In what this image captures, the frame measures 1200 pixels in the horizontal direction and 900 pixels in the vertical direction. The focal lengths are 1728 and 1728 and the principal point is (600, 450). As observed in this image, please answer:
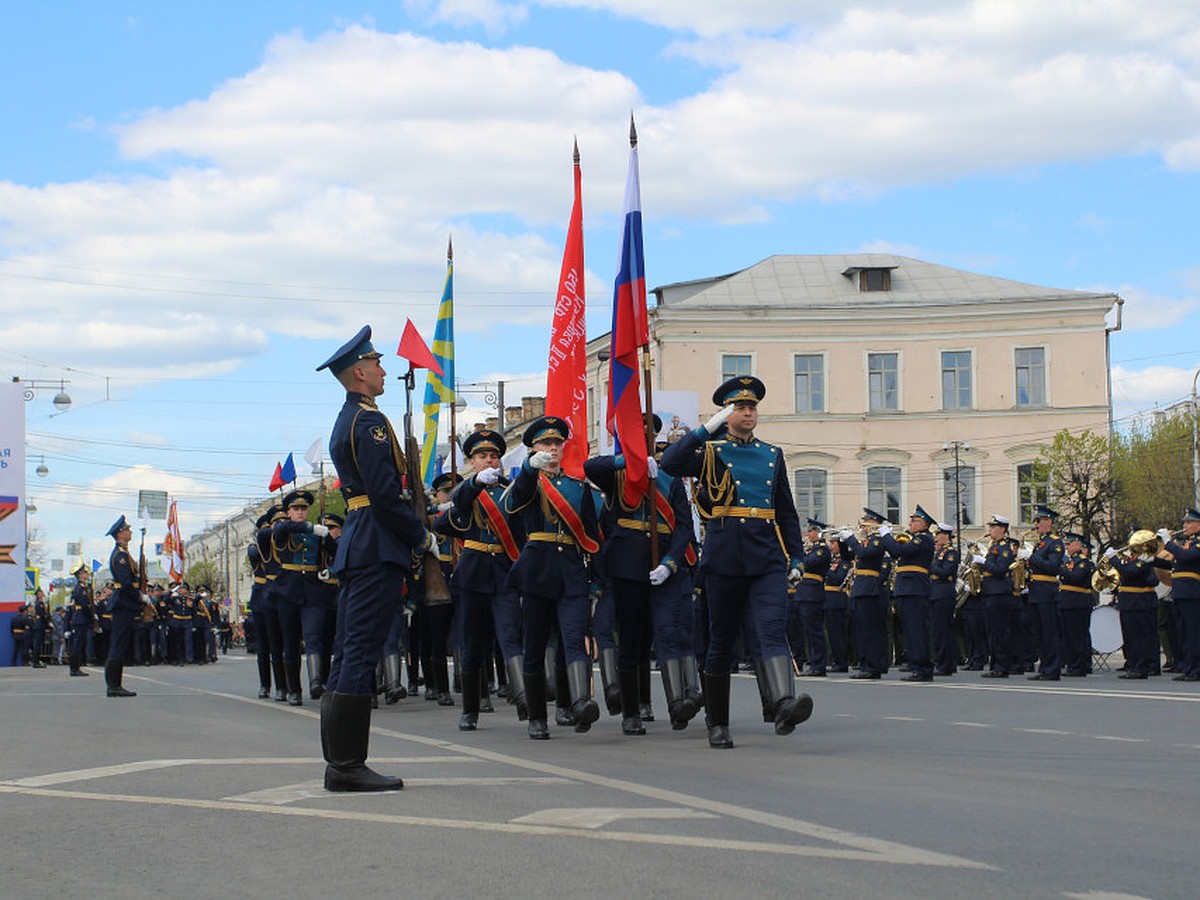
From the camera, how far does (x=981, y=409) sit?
62719mm

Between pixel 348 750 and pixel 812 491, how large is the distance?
55824 mm

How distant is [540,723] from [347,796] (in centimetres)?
414

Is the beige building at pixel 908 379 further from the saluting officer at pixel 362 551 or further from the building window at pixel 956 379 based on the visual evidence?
the saluting officer at pixel 362 551

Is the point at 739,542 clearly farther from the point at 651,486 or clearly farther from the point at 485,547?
the point at 485,547

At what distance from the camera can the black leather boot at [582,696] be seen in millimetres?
12016

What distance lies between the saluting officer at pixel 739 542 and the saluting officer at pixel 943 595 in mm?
11086

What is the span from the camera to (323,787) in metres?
8.47

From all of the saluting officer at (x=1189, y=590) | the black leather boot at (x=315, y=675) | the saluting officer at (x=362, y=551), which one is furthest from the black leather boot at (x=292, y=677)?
the saluting officer at (x=1189, y=590)

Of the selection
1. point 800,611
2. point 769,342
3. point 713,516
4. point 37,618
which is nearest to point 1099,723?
point 713,516

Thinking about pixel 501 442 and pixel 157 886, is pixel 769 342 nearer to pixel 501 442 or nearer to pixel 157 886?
pixel 501 442

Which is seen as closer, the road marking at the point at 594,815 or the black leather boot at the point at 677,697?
the road marking at the point at 594,815

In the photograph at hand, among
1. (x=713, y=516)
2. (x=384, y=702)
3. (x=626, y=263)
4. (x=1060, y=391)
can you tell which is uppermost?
(x=1060, y=391)

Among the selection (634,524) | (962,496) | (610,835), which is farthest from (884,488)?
(610,835)

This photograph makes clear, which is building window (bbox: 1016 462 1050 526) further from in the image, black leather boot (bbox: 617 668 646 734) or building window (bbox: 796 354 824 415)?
black leather boot (bbox: 617 668 646 734)
